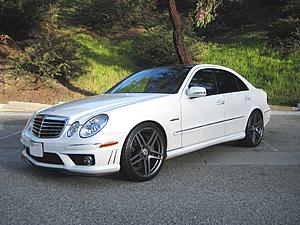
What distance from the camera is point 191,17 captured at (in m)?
21.1

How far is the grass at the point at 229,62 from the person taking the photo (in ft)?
51.7

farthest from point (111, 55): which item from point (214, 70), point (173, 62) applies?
point (214, 70)

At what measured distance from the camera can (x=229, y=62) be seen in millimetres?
17812

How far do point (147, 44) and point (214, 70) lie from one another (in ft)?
40.7

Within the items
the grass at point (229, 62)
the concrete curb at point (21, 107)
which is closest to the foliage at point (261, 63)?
the grass at point (229, 62)

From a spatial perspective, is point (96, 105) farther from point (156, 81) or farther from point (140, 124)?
point (156, 81)

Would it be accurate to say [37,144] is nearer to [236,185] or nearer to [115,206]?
[115,206]

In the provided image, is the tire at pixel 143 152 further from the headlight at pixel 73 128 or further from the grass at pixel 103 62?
the grass at pixel 103 62

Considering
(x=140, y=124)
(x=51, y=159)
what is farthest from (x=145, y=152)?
(x=51, y=159)

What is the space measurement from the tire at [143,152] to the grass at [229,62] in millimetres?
9928

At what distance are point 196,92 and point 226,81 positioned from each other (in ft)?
4.10

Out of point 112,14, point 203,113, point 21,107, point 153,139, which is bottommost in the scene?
point 21,107

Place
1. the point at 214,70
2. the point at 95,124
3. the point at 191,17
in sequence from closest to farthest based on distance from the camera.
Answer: the point at 95,124
the point at 214,70
the point at 191,17

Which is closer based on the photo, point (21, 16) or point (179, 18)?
point (179, 18)
